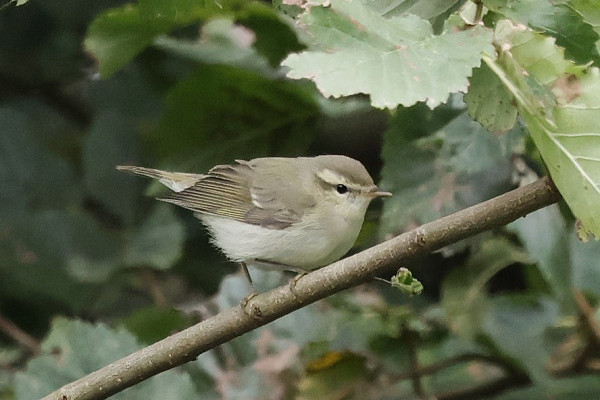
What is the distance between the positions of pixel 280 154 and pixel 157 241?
0.43 metres

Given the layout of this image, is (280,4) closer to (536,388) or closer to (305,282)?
(305,282)

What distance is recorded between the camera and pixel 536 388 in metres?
2.14

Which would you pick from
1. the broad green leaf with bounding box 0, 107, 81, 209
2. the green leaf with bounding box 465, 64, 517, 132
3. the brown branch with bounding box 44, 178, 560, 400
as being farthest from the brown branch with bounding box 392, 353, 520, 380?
the broad green leaf with bounding box 0, 107, 81, 209

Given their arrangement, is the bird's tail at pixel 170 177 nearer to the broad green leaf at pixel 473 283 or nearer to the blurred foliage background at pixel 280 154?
the blurred foliage background at pixel 280 154

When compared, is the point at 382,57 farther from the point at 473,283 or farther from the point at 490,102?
the point at 473,283

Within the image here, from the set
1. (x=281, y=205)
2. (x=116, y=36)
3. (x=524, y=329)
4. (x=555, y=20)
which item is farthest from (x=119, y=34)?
(x=524, y=329)

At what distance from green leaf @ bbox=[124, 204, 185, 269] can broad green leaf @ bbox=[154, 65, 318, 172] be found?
0.65 ft

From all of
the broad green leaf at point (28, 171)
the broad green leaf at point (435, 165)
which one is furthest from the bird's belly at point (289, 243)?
the broad green leaf at point (28, 171)

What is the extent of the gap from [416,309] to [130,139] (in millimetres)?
1030

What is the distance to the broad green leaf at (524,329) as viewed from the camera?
2.12 metres

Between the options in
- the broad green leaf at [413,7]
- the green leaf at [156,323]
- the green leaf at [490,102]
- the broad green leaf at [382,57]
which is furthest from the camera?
the green leaf at [156,323]

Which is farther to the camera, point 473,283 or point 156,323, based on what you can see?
point 473,283

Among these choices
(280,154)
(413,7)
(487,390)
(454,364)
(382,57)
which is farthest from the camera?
(280,154)

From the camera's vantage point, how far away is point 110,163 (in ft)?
8.47
